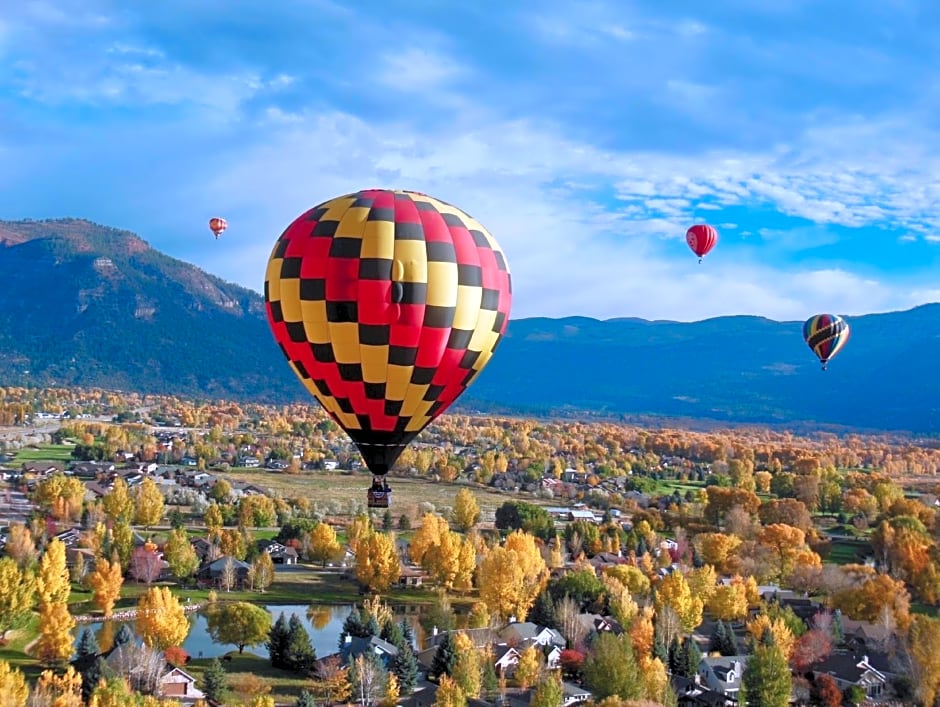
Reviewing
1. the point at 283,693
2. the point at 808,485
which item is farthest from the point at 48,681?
the point at 808,485

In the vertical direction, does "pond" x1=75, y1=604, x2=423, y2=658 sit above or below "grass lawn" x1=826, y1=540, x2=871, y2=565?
below

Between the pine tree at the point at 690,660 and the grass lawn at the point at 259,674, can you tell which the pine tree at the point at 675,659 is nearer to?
the pine tree at the point at 690,660

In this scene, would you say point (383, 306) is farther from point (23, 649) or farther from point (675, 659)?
point (23, 649)

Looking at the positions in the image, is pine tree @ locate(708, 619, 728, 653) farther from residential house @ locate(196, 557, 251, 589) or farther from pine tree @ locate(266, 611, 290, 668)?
residential house @ locate(196, 557, 251, 589)

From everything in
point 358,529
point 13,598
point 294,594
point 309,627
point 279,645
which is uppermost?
point 358,529

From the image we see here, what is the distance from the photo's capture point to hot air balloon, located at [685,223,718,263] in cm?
4322

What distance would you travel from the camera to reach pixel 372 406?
22203 millimetres

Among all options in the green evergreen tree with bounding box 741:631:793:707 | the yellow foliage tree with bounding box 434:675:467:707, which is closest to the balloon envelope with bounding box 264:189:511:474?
the yellow foliage tree with bounding box 434:675:467:707

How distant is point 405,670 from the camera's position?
3142 centimetres

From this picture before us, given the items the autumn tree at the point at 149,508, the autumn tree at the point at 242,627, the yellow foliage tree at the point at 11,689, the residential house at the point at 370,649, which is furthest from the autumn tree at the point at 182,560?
the yellow foliage tree at the point at 11,689

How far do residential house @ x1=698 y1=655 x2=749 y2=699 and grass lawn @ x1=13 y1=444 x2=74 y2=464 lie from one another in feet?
235

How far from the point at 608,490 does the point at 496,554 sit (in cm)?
4826

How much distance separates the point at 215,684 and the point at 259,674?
328 centimetres

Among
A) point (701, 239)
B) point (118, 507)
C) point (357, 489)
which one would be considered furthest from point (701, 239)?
point (357, 489)
